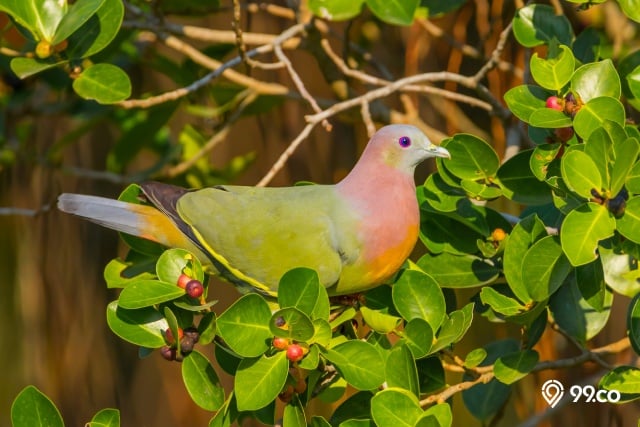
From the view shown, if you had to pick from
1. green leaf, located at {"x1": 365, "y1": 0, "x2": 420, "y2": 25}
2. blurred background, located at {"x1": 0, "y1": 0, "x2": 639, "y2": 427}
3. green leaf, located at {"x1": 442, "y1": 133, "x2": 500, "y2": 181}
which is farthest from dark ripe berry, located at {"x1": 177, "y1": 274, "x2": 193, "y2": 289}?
blurred background, located at {"x1": 0, "y1": 0, "x2": 639, "y2": 427}

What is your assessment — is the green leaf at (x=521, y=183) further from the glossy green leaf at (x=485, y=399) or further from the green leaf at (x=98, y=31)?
the green leaf at (x=98, y=31)

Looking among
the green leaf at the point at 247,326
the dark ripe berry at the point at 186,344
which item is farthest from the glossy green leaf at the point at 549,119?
the dark ripe berry at the point at 186,344

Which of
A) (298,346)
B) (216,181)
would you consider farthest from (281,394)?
(216,181)

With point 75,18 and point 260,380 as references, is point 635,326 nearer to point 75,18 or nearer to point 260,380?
point 260,380

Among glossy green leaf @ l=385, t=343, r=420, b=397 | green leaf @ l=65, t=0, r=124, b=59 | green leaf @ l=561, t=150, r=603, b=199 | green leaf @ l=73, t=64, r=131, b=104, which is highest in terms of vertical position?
green leaf @ l=65, t=0, r=124, b=59

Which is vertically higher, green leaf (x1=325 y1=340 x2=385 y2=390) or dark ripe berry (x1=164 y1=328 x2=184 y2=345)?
green leaf (x1=325 y1=340 x2=385 y2=390)

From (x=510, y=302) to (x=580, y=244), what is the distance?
0.67 feet

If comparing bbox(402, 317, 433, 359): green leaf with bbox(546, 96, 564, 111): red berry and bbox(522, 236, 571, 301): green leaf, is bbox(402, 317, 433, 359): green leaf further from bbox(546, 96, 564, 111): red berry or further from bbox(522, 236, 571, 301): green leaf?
bbox(546, 96, 564, 111): red berry

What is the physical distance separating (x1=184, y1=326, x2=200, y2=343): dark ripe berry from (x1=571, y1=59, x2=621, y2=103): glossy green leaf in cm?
68

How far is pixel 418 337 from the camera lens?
4.58ft

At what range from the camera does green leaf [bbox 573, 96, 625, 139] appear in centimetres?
138

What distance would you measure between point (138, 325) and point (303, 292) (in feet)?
0.92

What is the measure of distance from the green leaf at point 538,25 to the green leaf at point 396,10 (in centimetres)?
20

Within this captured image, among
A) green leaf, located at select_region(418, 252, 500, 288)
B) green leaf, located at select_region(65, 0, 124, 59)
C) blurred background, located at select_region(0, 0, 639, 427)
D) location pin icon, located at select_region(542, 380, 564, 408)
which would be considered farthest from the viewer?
blurred background, located at select_region(0, 0, 639, 427)
